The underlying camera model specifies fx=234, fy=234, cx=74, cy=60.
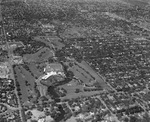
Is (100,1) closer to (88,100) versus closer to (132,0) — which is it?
(132,0)

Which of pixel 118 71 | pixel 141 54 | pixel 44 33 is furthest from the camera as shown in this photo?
pixel 44 33

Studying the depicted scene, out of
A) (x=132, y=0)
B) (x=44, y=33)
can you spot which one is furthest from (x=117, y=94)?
(x=132, y=0)

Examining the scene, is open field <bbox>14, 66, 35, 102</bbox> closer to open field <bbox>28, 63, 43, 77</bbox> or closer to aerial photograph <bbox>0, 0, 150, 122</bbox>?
aerial photograph <bbox>0, 0, 150, 122</bbox>


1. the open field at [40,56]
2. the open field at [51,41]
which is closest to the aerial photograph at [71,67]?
the open field at [40,56]

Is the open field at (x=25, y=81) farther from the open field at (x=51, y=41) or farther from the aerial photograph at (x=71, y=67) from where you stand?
the open field at (x=51, y=41)

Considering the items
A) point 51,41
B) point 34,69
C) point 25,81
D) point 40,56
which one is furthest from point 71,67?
point 51,41

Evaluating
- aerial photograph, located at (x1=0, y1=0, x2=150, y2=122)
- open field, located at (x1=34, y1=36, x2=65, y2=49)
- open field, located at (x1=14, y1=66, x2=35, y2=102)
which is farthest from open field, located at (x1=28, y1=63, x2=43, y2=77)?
open field, located at (x1=34, y1=36, x2=65, y2=49)

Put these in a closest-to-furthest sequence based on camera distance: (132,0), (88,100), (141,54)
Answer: (88,100) < (141,54) < (132,0)
